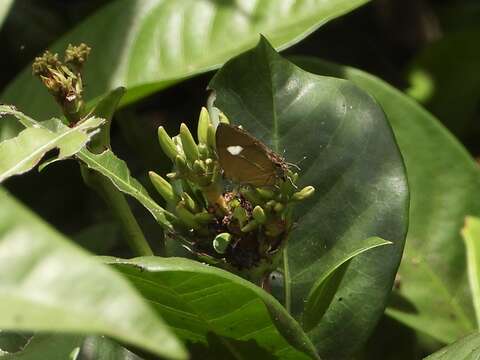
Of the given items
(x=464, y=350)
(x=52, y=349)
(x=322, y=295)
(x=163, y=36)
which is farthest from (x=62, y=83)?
(x=163, y=36)

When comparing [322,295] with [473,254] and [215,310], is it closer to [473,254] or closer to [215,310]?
[215,310]

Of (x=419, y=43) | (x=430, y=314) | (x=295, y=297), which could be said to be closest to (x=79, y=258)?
(x=295, y=297)

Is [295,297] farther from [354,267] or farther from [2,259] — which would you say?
[2,259]

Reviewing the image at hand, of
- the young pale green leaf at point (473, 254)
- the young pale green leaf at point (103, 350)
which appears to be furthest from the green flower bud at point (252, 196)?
the young pale green leaf at point (473, 254)

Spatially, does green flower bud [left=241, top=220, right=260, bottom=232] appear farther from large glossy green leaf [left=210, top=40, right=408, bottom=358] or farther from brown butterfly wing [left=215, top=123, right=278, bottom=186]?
large glossy green leaf [left=210, top=40, right=408, bottom=358]

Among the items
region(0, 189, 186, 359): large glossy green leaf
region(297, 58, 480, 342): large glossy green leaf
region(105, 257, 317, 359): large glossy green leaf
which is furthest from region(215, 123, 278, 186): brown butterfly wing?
region(297, 58, 480, 342): large glossy green leaf
